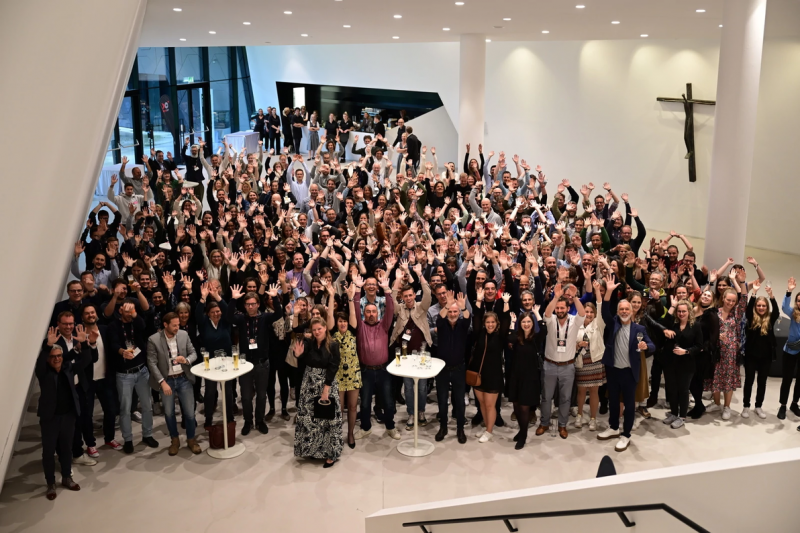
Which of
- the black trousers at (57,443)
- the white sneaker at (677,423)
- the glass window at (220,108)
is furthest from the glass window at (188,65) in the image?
the white sneaker at (677,423)

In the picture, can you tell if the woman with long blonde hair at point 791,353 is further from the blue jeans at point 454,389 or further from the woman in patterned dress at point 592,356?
the blue jeans at point 454,389

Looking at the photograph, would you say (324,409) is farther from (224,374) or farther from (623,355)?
(623,355)

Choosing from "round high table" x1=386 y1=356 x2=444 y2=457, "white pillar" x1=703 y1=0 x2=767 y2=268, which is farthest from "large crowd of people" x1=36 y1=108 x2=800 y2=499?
"white pillar" x1=703 y1=0 x2=767 y2=268

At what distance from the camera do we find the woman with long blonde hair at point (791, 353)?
7457 mm

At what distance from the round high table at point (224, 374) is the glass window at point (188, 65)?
18.2 metres

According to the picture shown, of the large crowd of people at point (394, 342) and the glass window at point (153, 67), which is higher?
the glass window at point (153, 67)

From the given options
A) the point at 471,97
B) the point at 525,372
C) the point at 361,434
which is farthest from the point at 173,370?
the point at 471,97

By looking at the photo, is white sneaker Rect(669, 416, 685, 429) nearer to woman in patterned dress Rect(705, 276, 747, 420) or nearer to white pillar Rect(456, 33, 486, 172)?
woman in patterned dress Rect(705, 276, 747, 420)

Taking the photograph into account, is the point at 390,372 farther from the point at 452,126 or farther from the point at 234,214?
the point at 452,126

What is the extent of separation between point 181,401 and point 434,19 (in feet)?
27.4

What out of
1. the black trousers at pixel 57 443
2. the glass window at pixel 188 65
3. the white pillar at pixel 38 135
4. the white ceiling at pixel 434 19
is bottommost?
the black trousers at pixel 57 443

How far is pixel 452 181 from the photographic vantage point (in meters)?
12.4

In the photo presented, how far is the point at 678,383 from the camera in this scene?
25.0 ft

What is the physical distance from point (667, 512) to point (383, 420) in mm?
5331
